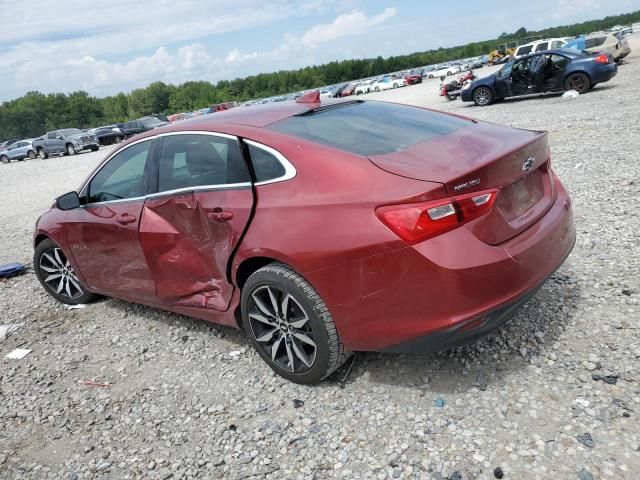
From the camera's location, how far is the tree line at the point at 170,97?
4665 inches

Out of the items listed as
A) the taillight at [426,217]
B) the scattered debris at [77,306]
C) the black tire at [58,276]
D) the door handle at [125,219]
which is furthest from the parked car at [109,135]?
the taillight at [426,217]

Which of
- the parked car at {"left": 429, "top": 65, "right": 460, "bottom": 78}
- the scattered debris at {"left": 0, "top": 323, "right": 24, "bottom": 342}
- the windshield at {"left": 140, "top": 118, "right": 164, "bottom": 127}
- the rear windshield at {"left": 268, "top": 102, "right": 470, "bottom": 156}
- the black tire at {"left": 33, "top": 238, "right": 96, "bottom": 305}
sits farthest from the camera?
the parked car at {"left": 429, "top": 65, "right": 460, "bottom": 78}

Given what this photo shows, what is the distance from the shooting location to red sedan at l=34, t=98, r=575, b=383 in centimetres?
262

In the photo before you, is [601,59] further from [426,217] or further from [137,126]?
[137,126]

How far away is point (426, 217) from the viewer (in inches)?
101

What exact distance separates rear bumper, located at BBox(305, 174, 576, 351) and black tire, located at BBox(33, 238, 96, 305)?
3.27m

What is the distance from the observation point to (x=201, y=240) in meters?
3.52

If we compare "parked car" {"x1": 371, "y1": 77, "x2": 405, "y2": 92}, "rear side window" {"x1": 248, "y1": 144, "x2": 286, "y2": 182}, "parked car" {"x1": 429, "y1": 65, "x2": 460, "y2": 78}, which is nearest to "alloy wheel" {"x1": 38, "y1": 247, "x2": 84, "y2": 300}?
"rear side window" {"x1": 248, "y1": 144, "x2": 286, "y2": 182}

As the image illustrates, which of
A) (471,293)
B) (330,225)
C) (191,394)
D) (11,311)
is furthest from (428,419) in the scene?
(11,311)

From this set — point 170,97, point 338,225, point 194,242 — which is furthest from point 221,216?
point 170,97

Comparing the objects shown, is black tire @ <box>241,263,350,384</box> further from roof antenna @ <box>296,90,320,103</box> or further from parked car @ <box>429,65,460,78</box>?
parked car @ <box>429,65,460,78</box>

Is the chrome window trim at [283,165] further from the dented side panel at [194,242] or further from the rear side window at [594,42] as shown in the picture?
the rear side window at [594,42]

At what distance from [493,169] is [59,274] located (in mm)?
4379

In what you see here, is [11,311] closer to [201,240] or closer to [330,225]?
[201,240]
